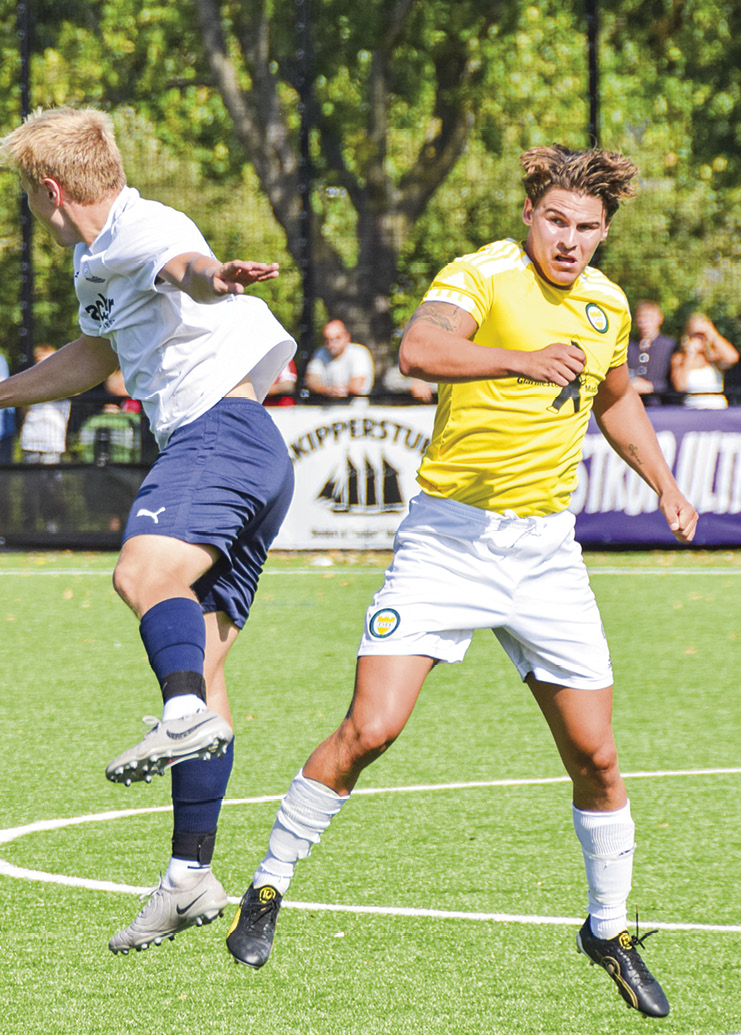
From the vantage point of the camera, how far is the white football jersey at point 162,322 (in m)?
4.21

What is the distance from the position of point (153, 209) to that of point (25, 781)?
125 inches

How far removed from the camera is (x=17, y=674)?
30.2ft

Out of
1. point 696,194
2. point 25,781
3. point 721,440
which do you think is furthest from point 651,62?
point 25,781

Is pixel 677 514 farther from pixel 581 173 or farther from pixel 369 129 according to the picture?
pixel 369 129

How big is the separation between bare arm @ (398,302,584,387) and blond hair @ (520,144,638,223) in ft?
1.44

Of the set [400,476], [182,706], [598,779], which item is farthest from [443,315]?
[400,476]

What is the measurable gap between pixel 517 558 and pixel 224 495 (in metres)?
0.83

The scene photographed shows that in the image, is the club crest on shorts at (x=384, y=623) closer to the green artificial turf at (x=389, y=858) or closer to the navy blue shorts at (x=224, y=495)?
the navy blue shorts at (x=224, y=495)

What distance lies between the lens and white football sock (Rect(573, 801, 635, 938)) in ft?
13.9

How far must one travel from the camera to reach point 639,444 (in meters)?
4.61

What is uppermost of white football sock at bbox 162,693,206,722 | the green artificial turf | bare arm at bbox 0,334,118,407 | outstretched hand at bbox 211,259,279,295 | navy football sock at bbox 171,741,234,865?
outstretched hand at bbox 211,259,279,295

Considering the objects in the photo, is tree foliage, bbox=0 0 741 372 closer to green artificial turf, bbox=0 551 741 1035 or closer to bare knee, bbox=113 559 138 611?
green artificial turf, bbox=0 551 741 1035

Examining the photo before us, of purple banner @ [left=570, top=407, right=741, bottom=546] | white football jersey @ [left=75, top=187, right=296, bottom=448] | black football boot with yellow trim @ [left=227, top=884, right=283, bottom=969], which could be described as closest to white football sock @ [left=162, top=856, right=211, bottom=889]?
black football boot with yellow trim @ [left=227, top=884, right=283, bottom=969]

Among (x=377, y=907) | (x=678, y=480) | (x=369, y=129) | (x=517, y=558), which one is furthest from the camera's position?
(x=369, y=129)
